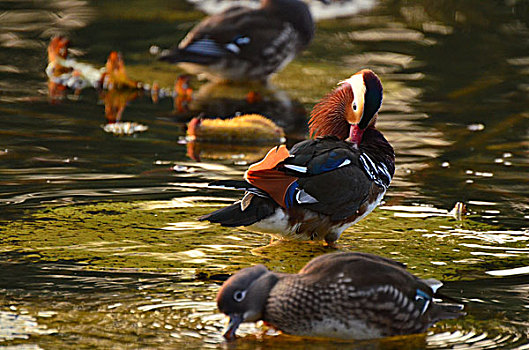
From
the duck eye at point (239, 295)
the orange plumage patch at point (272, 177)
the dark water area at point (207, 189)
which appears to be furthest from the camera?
the orange plumage patch at point (272, 177)

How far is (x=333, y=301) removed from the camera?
520 centimetres

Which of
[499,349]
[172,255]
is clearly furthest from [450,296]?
[172,255]

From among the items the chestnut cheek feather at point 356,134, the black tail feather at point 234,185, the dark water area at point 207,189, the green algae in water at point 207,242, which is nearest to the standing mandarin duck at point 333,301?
the dark water area at point 207,189

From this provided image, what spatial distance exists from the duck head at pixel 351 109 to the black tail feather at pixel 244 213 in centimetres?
104

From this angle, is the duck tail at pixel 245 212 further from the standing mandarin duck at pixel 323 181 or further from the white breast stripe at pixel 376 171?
the white breast stripe at pixel 376 171

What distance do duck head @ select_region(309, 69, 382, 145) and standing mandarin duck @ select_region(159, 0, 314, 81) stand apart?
184 inches

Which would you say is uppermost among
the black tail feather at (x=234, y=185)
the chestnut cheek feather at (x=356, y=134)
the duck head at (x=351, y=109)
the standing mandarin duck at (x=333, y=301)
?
the duck head at (x=351, y=109)

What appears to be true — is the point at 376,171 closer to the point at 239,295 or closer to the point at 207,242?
the point at 207,242

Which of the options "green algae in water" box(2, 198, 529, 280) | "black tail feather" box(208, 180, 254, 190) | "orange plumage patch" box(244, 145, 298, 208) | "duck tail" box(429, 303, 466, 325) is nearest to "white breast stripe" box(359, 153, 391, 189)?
"green algae in water" box(2, 198, 529, 280)

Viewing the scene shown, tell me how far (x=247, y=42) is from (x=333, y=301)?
7.52m

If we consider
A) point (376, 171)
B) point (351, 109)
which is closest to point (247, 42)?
point (351, 109)

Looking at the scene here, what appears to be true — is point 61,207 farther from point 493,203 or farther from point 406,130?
point 406,130

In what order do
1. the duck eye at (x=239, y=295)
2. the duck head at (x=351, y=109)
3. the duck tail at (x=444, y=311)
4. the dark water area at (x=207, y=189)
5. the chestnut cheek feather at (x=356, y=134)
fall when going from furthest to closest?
the chestnut cheek feather at (x=356, y=134)
the duck head at (x=351, y=109)
the dark water area at (x=207, y=189)
the duck tail at (x=444, y=311)
the duck eye at (x=239, y=295)

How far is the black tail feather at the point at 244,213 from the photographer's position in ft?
21.1
